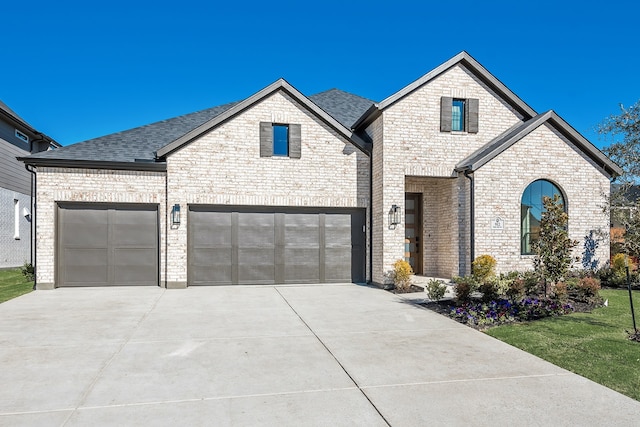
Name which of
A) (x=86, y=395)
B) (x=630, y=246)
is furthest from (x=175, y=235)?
(x=630, y=246)

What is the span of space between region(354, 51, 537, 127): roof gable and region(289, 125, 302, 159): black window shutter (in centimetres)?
231

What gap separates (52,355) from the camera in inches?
208

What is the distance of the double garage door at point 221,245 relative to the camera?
11.9m

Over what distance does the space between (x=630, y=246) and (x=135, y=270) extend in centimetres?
1322

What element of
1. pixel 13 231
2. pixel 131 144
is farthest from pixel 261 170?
pixel 13 231

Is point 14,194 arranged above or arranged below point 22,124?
below

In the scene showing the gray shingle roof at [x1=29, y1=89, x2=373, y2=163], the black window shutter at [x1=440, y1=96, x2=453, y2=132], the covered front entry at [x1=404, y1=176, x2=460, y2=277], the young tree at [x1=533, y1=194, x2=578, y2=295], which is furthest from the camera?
the covered front entry at [x1=404, y1=176, x2=460, y2=277]

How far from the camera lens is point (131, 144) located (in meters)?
13.1

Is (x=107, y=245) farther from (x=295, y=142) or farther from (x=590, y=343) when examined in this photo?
(x=590, y=343)

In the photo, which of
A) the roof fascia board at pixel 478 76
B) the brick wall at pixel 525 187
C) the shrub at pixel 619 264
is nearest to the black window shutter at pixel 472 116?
the roof fascia board at pixel 478 76

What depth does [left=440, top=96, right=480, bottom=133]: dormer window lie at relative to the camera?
12.6 m

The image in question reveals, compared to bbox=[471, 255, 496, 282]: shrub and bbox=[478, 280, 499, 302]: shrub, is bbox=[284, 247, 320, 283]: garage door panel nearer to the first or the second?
bbox=[471, 255, 496, 282]: shrub

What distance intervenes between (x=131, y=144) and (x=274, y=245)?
5.73m

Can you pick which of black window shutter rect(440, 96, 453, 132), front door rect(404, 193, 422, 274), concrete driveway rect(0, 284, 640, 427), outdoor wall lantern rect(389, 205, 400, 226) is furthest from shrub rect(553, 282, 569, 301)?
black window shutter rect(440, 96, 453, 132)
